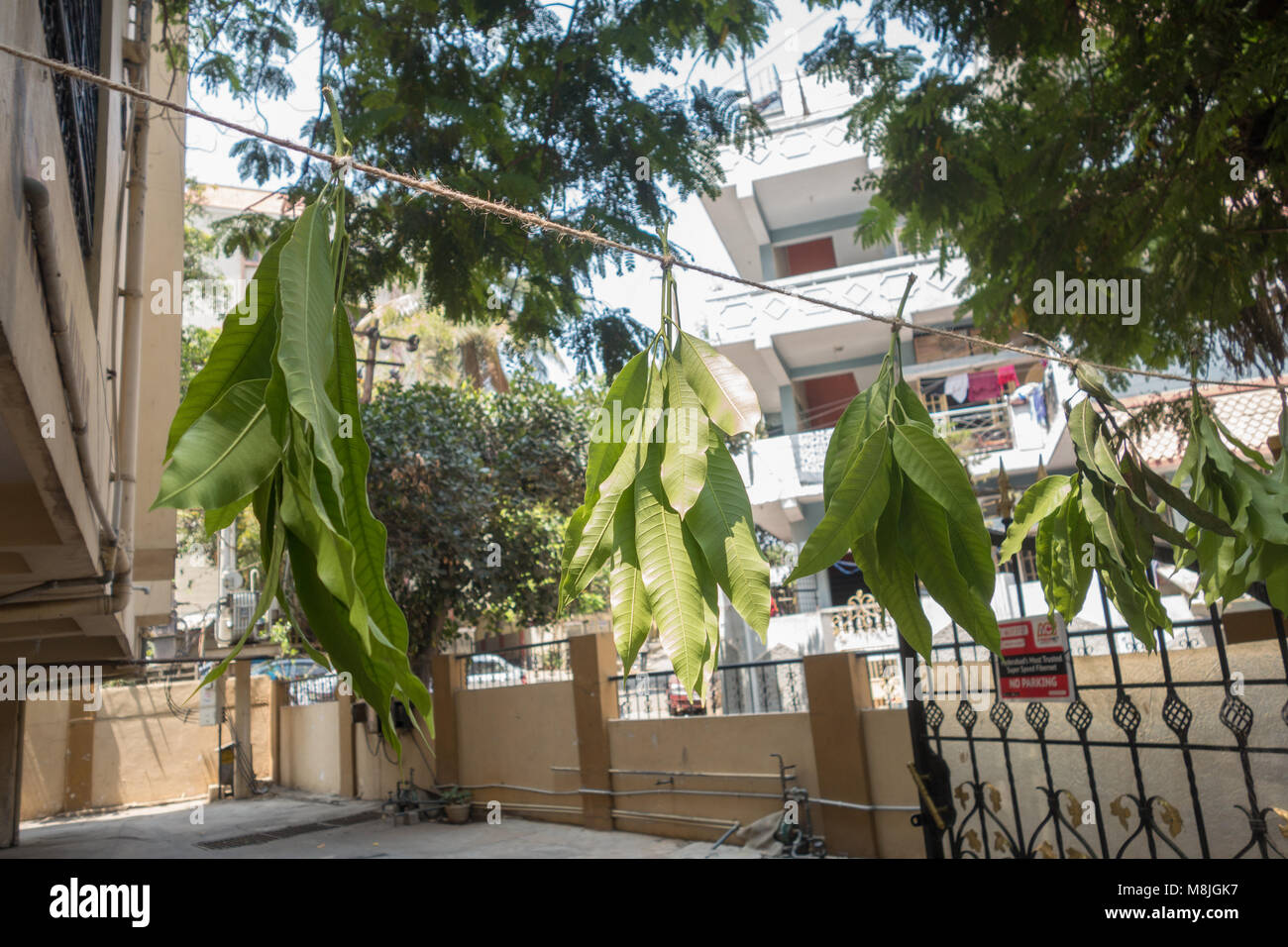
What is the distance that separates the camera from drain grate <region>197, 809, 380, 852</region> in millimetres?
11153

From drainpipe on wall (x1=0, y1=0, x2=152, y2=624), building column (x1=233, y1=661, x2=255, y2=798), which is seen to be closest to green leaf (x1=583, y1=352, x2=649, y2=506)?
drainpipe on wall (x1=0, y1=0, x2=152, y2=624)

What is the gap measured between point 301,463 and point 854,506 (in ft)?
2.49

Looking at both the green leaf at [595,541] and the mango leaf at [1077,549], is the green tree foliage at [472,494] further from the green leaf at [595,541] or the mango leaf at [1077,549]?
the green leaf at [595,541]

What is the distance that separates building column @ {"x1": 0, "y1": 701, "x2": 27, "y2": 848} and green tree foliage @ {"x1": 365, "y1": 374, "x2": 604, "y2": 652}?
16.5 feet

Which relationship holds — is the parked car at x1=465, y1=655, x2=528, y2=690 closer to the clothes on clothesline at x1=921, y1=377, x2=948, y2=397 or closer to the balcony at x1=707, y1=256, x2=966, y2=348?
the balcony at x1=707, y1=256, x2=966, y2=348

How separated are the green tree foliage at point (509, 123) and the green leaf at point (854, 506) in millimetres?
3869

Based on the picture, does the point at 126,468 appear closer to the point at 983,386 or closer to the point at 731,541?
the point at 731,541

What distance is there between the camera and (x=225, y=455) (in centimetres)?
85

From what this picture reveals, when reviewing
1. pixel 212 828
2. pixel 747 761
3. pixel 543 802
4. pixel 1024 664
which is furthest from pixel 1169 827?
pixel 212 828

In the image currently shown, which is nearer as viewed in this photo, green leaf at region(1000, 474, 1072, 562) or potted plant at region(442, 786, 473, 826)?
green leaf at region(1000, 474, 1072, 562)

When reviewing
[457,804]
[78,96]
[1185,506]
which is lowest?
[457,804]

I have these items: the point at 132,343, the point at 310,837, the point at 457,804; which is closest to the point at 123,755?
the point at 310,837

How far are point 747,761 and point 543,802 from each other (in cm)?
355

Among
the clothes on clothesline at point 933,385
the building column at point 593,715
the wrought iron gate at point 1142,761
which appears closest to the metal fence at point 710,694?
the building column at point 593,715
